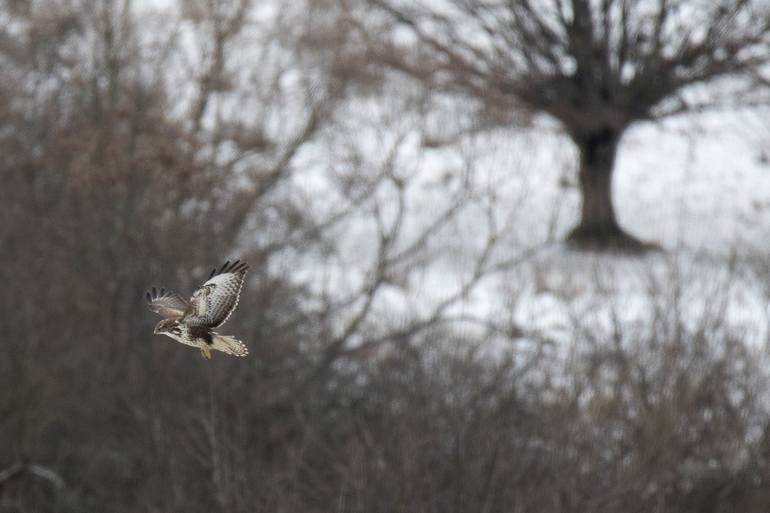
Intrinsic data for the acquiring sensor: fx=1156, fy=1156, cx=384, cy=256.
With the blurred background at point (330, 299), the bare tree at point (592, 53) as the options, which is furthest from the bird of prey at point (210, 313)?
the bare tree at point (592, 53)

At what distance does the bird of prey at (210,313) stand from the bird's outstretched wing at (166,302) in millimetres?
45

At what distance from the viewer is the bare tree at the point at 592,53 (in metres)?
21.9

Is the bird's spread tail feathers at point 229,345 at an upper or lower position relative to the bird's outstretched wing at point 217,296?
lower

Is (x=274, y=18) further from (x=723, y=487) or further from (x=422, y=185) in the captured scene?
(x=723, y=487)

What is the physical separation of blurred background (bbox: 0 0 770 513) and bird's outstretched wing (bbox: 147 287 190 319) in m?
7.75

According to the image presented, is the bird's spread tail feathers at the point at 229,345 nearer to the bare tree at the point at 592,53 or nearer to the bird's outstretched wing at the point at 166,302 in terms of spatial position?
the bird's outstretched wing at the point at 166,302

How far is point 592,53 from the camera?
73.3 ft

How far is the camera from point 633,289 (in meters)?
16.8

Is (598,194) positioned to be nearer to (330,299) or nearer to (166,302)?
(330,299)

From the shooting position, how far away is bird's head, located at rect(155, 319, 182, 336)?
108 cm

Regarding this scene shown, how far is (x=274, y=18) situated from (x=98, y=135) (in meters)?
7.42

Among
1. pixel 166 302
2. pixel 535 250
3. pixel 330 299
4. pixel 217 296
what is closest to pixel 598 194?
pixel 535 250

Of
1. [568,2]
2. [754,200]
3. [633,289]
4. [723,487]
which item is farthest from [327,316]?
[754,200]

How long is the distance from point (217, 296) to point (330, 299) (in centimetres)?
1526
